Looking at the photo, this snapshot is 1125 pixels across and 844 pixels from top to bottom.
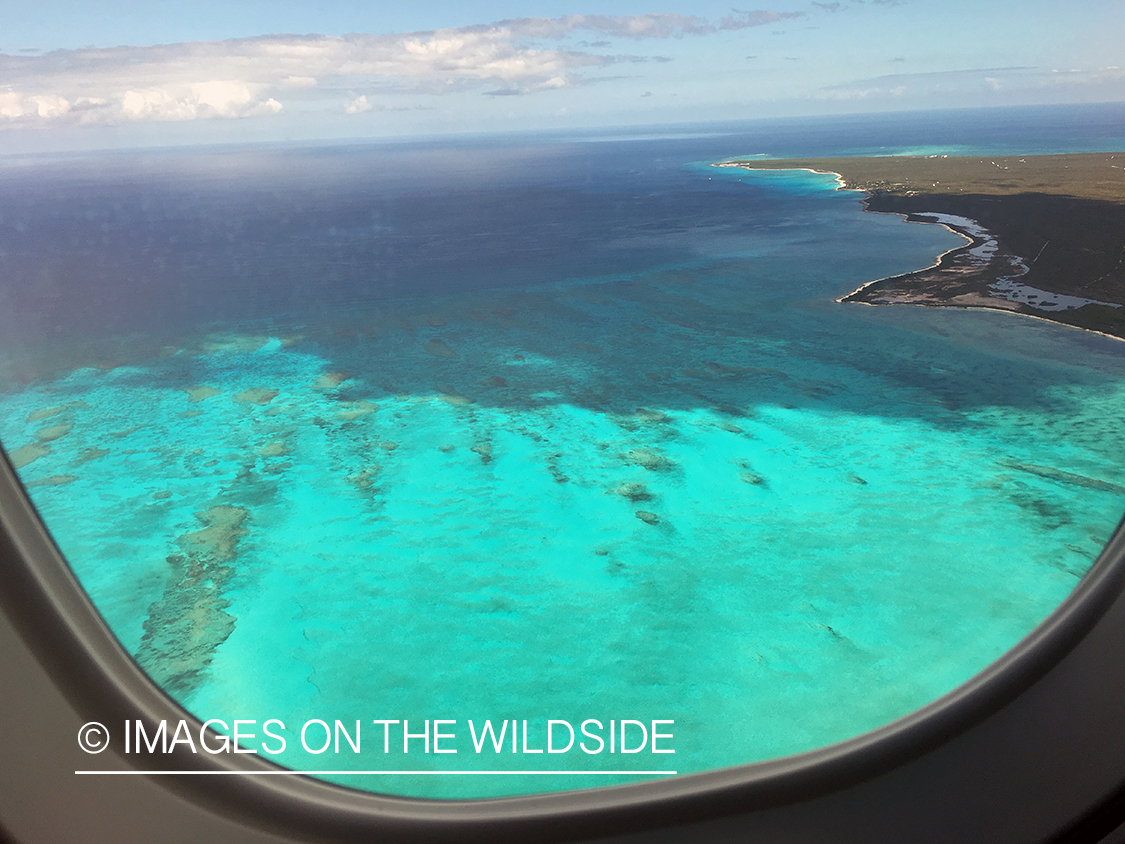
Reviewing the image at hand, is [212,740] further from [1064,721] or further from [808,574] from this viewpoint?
[808,574]

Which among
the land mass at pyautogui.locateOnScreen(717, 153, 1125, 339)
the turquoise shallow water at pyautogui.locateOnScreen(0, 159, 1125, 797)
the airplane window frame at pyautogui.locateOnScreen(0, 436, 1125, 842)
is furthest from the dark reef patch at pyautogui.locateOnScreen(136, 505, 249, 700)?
the land mass at pyautogui.locateOnScreen(717, 153, 1125, 339)

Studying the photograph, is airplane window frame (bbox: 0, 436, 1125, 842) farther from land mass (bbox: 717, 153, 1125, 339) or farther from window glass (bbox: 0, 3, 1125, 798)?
land mass (bbox: 717, 153, 1125, 339)

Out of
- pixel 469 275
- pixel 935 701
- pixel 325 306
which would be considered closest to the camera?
pixel 935 701

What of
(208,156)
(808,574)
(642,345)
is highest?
(208,156)

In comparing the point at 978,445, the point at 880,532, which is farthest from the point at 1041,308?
the point at 880,532

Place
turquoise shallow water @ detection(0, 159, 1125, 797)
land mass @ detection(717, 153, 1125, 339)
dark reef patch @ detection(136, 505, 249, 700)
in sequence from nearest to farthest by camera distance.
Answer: turquoise shallow water @ detection(0, 159, 1125, 797) → dark reef patch @ detection(136, 505, 249, 700) → land mass @ detection(717, 153, 1125, 339)

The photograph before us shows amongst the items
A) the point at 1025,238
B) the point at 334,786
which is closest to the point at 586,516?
the point at 334,786
